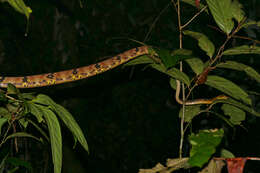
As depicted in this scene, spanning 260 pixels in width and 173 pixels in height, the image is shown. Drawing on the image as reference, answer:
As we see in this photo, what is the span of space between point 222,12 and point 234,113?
0.52m

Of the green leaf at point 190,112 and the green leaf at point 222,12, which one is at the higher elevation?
the green leaf at point 222,12

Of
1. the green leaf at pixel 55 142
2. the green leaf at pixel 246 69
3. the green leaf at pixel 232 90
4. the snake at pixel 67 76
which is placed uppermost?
the snake at pixel 67 76

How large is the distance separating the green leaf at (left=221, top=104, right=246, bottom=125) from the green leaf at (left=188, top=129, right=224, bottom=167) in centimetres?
73

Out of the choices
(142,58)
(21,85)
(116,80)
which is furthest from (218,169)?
(116,80)

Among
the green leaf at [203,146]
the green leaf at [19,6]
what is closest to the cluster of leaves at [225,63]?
the green leaf at [203,146]

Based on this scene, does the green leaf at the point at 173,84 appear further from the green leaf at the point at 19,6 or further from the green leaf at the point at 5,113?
the green leaf at the point at 19,6

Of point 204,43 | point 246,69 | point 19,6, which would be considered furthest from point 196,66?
point 19,6

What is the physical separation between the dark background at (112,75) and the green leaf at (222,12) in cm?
279

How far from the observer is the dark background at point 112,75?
4.09 m

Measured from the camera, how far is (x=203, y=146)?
736 millimetres

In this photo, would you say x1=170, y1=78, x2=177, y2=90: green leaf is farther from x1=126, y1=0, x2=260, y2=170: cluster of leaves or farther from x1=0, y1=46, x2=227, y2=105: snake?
x1=0, y1=46, x2=227, y2=105: snake

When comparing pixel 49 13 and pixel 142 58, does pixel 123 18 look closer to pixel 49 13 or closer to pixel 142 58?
pixel 49 13

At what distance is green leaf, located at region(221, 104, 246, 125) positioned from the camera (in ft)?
4.66

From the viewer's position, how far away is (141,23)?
5.07 metres
